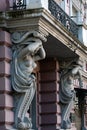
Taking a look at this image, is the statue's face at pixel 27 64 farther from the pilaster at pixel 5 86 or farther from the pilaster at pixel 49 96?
the pilaster at pixel 49 96

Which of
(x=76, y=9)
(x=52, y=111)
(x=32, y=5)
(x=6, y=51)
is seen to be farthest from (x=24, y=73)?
(x=76, y=9)

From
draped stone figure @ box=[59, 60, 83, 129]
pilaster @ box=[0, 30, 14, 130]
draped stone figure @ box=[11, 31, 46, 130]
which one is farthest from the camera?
draped stone figure @ box=[59, 60, 83, 129]

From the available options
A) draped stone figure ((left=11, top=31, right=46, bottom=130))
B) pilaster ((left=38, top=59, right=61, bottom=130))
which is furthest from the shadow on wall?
pilaster ((left=38, top=59, right=61, bottom=130))

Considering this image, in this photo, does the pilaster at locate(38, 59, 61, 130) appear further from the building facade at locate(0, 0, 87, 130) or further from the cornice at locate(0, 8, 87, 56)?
the cornice at locate(0, 8, 87, 56)

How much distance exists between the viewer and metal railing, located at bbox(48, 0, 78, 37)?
1526 cm

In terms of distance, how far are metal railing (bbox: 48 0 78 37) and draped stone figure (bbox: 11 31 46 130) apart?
7.47ft

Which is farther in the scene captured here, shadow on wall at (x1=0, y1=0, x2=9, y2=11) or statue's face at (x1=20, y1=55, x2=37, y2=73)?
statue's face at (x1=20, y1=55, x2=37, y2=73)

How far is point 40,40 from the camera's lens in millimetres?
13195

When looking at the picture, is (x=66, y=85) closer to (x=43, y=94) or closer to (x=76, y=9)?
(x=43, y=94)

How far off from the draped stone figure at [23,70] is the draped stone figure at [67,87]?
3722mm

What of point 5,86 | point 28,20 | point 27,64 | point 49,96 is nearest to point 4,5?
point 28,20

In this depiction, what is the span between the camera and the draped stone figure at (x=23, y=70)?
1298cm

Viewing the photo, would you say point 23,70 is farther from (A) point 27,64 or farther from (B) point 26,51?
(B) point 26,51

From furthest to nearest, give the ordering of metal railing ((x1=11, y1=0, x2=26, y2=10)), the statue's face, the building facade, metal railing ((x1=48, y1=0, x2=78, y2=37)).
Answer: metal railing ((x1=48, y1=0, x2=78, y2=37))
metal railing ((x1=11, y1=0, x2=26, y2=10))
the statue's face
the building facade
